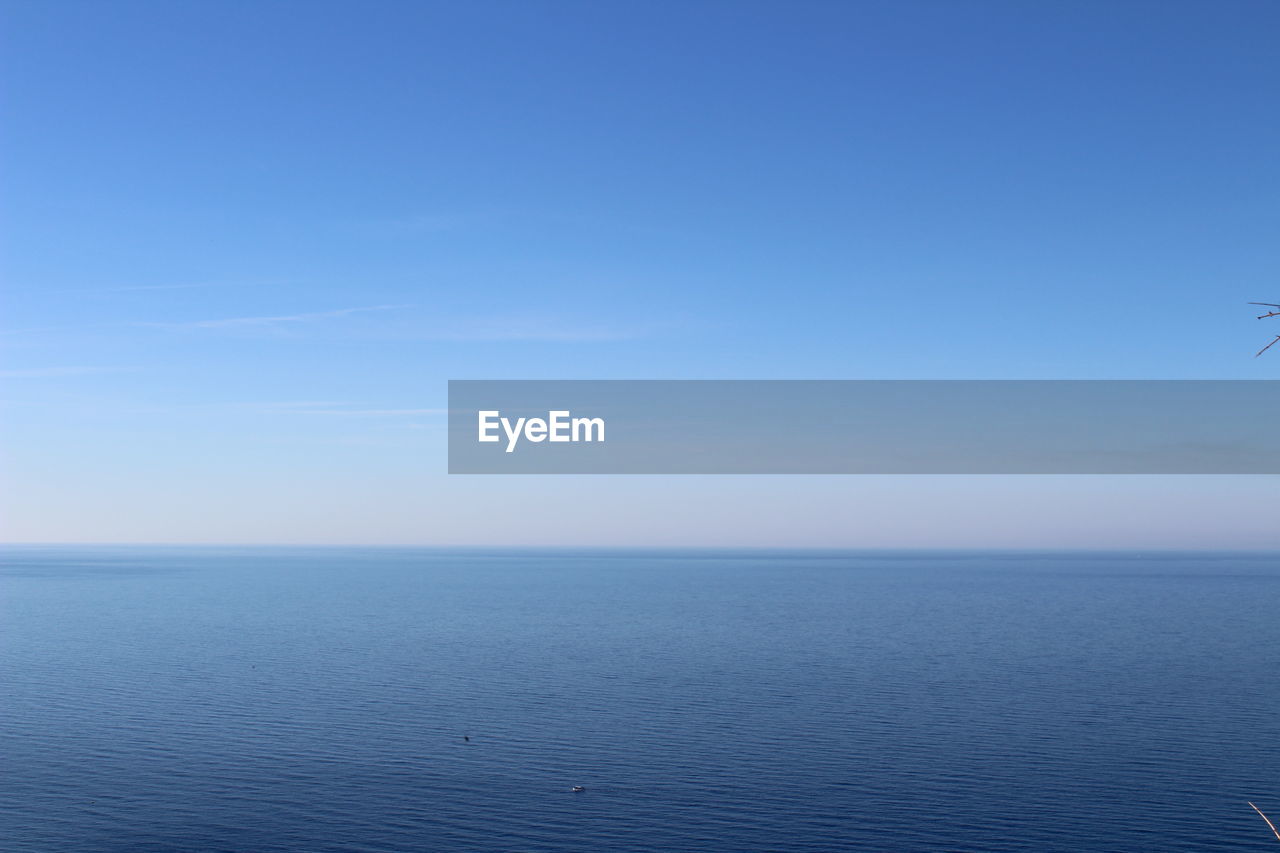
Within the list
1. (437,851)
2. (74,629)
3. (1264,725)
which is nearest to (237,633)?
(74,629)

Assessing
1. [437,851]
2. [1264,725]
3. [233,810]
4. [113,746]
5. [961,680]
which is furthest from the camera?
[961,680]

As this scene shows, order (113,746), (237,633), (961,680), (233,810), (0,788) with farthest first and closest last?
(237,633), (961,680), (113,746), (0,788), (233,810)

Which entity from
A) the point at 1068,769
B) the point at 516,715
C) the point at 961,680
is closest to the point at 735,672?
the point at 961,680

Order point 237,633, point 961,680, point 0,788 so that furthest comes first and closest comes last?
point 237,633 → point 961,680 → point 0,788

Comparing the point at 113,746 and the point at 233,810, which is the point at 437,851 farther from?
the point at 113,746

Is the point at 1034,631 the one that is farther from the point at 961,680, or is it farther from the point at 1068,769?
the point at 1068,769

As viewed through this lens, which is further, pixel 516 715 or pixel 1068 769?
pixel 516 715
